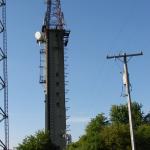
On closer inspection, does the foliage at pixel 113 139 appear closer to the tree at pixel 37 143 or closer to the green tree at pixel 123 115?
the tree at pixel 37 143

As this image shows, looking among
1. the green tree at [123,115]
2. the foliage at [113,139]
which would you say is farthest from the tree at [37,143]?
the green tree at [123,115]

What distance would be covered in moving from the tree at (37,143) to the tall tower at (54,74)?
37.9 feet

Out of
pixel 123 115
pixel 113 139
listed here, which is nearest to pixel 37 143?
pixel 113 139

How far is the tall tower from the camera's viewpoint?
3856 inches

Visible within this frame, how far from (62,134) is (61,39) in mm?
21461

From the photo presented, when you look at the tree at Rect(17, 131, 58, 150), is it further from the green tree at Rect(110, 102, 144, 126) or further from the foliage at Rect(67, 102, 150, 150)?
the green tree at Rect(110, 102, 144, 126)

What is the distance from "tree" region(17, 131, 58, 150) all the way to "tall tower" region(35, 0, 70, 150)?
37.9ft

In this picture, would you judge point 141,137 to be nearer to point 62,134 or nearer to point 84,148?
point 84,148

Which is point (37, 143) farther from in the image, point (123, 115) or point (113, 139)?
point (123, 115)

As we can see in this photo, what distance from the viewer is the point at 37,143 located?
269ft

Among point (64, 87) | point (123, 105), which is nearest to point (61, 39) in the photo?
point (64, 87)

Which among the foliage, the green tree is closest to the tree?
the foliage

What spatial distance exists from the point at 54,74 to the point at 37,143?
77.6 ft

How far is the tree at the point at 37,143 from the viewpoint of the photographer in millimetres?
81000
